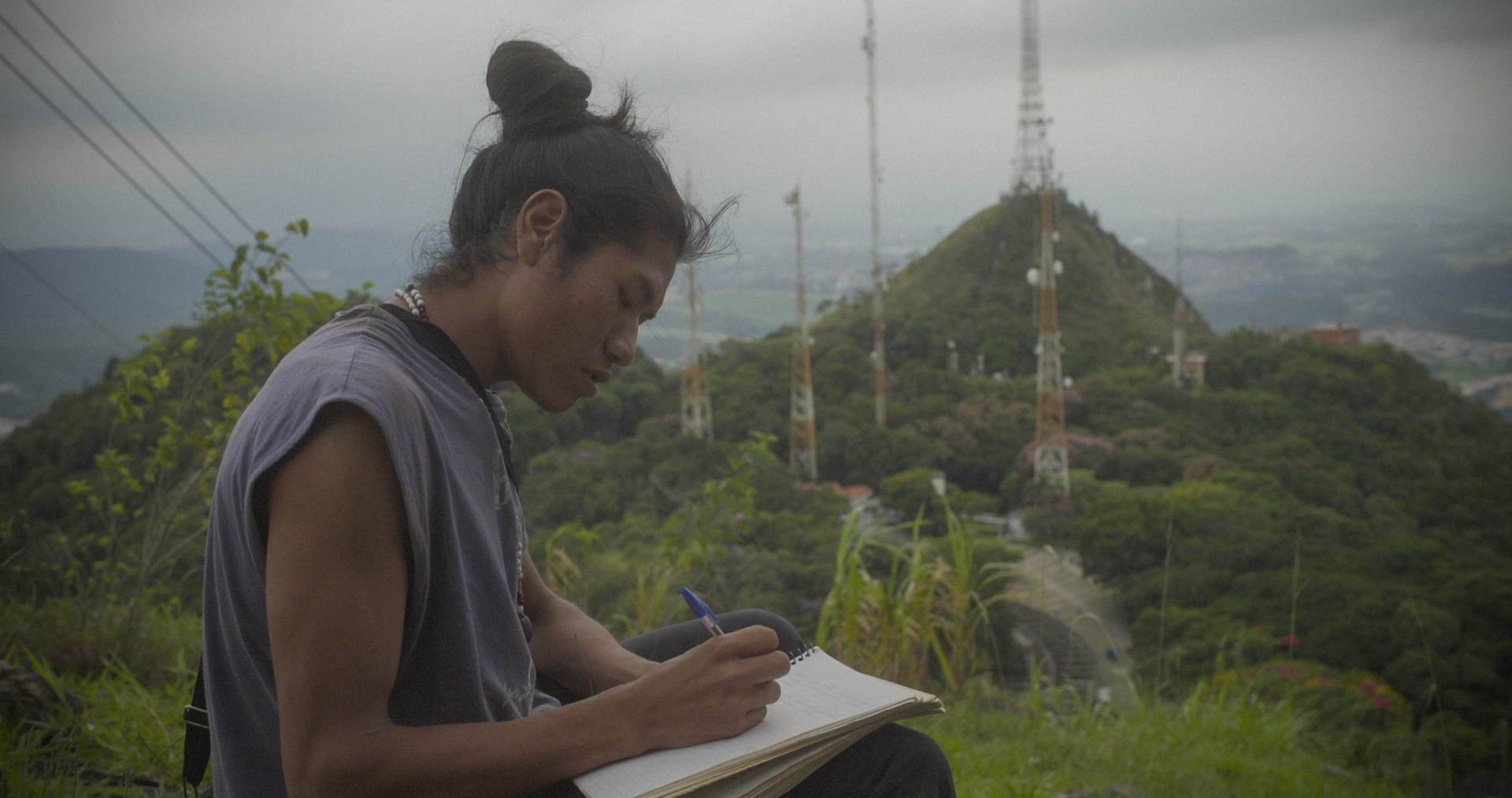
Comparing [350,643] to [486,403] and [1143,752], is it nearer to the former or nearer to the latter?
[486,403]

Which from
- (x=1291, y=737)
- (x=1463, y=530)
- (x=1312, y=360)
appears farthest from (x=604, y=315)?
(x=1312, y=360)

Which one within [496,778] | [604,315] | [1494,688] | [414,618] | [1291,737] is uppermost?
[604,315]

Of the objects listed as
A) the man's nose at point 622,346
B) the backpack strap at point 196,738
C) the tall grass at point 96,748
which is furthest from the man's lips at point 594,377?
the tall grass at point 96,748

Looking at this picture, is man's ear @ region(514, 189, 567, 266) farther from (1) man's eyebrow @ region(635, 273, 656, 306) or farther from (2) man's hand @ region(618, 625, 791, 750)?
(2) man's hand @ region(618, 625, 791, 750)

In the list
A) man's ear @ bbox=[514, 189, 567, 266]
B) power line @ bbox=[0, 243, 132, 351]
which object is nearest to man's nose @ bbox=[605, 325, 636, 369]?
man's ear @ bbox=[514, 189, 567, 266]

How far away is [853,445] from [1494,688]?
10543mm

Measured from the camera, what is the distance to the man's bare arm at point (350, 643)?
29.1 inches

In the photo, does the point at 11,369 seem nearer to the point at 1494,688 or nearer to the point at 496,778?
the point at 496,778

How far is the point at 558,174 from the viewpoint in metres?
1.05

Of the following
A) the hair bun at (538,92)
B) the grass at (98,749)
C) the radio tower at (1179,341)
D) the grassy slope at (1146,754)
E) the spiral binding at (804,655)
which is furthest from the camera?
the radio tower at (1179,341)

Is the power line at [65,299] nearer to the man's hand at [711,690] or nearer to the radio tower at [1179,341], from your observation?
the man's hand at [711,690]

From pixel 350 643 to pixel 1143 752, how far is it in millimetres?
2124

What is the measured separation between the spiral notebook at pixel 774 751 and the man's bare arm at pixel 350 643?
0.27ft

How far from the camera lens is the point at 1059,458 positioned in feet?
57.7
